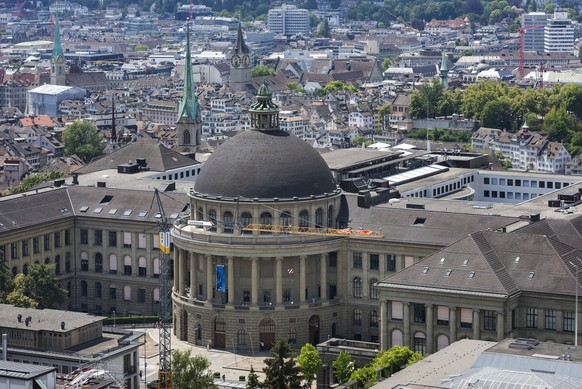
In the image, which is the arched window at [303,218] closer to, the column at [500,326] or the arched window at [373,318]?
the arched window at [373,318]

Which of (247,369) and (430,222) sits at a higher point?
(430,222)

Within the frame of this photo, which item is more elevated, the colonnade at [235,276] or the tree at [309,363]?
the colonnade at [235,276]

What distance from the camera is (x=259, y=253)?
18262 centimetres

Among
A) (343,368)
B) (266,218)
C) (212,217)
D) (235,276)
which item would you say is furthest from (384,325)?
(212,217)

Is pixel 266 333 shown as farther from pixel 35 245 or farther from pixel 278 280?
pixel 35 245

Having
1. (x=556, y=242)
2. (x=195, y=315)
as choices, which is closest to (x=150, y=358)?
(x=195, y=315)

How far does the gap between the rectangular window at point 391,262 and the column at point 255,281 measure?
→ 1217cm

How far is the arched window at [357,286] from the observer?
186 metres

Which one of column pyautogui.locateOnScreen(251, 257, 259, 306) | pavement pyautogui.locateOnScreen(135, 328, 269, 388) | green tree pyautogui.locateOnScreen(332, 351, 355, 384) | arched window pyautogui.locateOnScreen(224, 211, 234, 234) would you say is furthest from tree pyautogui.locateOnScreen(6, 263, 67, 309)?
green tree pyautogui.locateOnScreen(332, 351, 355, 384)

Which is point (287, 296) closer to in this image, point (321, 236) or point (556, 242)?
point (321, 236)

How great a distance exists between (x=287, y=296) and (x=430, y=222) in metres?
14.9

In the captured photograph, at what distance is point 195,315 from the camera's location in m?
186

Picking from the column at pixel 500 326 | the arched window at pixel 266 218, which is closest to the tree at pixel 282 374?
the column at pixel 500 326

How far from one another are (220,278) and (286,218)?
824 cm
